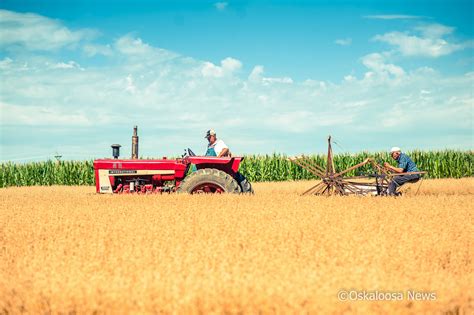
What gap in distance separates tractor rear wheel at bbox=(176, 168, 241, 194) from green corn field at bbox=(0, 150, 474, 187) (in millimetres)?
16391

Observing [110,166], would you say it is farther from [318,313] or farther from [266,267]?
[318,313]

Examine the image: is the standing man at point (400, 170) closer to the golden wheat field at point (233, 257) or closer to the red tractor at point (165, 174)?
the golden wheat field at point (233, 257)

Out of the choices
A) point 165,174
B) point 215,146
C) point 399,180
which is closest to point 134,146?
point 165,174

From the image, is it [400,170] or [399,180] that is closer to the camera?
[399,180]

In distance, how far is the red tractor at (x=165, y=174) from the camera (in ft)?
36.1

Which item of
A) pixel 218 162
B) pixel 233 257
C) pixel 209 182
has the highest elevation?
pixel 218 162

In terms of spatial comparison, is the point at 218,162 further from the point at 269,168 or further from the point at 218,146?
the point at 269,168

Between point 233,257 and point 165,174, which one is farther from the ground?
point 165,174

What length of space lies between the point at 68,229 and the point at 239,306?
179 inches

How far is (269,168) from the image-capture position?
27.6 metres

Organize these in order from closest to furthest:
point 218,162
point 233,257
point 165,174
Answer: point 233,257, point 218,162, point 165,174

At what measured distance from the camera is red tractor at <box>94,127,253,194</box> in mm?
11014

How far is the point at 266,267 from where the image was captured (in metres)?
5.16

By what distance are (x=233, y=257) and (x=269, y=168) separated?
72.7 ft
